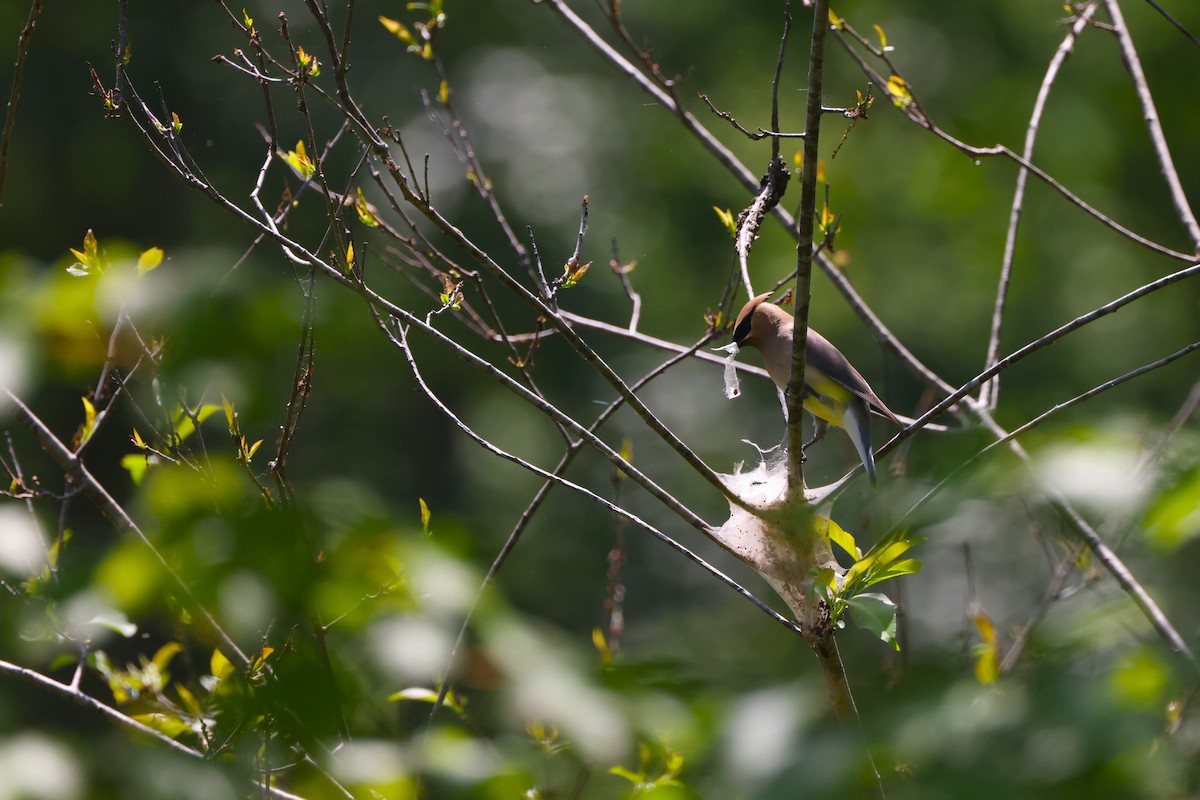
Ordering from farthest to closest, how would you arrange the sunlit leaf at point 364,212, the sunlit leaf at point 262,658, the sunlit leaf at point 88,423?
the sunlit leaf at point 364,212, the sunlit leaf at point 88,423, the sunlit leaf at point 262,658

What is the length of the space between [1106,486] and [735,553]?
76.0 inches

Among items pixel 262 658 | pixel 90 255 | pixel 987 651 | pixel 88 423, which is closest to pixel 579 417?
pixel 987 651

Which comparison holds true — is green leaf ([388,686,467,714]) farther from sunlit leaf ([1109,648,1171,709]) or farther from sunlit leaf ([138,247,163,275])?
sunlit leaf ([1109,648,1171,709])

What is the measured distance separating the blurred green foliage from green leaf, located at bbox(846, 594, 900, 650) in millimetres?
157

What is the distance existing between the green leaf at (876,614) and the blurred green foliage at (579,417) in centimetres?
16

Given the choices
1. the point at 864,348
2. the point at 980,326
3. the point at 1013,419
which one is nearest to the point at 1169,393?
the point at 980,326

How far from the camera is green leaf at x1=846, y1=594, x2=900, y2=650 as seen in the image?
2.04 metres

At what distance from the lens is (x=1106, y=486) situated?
68cm

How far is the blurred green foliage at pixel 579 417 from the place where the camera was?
27.9 inches

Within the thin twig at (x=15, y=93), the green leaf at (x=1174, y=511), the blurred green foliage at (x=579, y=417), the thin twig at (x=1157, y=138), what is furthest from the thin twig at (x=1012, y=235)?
the green leaf at (x=1174, y=511)

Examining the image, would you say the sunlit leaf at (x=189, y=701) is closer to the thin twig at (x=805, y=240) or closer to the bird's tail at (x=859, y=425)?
the thin twig at (x=805, y=240)

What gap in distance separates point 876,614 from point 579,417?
9.91 m

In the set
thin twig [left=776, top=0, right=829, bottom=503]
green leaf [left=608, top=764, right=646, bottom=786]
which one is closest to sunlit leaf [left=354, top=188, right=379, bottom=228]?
thin twig [left=776, top=0, right=829, bottom=503]

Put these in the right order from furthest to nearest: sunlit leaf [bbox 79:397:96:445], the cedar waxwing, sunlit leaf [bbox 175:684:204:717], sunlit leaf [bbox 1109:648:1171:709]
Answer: the cedar waxwing → sunlit leaf [bbox 175:684:204:717] → sunlit leaf [bbox 79:397:96:445] → sunlit leaf [bbox 1109:648:1171:709]
